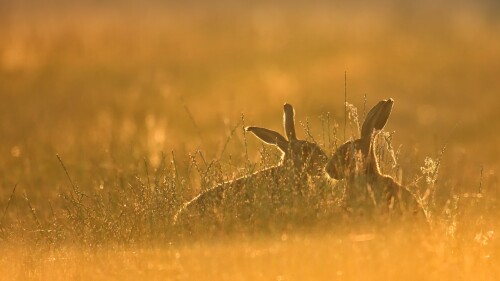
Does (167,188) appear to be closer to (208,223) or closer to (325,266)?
(208,223)

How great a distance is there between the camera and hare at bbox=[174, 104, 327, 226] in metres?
7.13

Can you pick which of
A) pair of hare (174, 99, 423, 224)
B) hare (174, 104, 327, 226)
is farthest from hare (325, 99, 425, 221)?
hare (174, 104, 327, 226)

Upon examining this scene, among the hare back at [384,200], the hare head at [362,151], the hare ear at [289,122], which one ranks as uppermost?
the hare ear at [289,122]

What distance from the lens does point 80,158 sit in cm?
1049

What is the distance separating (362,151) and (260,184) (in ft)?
2.11

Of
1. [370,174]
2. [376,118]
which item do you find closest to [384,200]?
[370,174]

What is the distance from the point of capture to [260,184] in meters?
7.38

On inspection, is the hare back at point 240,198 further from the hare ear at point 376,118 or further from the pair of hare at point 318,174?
the hare ear at point 376,118

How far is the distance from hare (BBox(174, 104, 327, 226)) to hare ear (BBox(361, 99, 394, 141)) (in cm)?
34

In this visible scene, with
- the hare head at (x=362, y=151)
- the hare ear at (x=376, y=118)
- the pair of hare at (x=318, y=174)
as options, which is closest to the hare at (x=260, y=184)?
the pair of hare at (x=318, y=174)

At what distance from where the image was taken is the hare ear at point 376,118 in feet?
23.7

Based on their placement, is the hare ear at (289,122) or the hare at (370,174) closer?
the hare at (370,174)

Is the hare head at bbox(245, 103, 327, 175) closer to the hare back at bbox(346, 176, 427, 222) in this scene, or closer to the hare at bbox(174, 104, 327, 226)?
the hare at bbox(174, 104, 327, 226)

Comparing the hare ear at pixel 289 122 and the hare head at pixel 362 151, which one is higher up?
the hare ear at pixel 289 122
